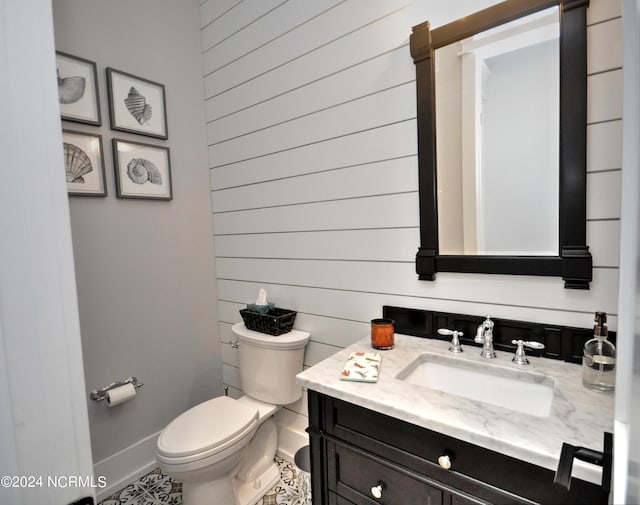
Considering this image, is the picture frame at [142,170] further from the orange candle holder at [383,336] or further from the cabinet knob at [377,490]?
the cabinet knob at [377,490]

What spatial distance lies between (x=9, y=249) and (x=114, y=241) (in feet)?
4.49

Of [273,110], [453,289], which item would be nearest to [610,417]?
[453,289]

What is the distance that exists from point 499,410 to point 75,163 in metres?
2.08

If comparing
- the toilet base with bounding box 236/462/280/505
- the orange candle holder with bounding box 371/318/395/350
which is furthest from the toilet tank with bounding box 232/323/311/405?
the orange candle holder with bounding box 371/318/395/350

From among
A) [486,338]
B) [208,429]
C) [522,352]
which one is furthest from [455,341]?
[208,429]

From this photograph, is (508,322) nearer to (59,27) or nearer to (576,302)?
(576,302)

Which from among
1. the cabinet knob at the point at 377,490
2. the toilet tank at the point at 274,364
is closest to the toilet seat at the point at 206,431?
the toilet tank at the point at 274,364

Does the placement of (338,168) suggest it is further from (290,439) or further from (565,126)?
(290,439)

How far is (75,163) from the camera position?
1649 millimetres

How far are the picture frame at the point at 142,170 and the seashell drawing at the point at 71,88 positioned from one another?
25cm

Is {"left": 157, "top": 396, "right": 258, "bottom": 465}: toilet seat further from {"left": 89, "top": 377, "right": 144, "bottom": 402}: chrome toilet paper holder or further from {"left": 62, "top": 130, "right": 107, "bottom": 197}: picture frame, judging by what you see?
{"left": 62, "top": 130, "right": 107, "bottom": 197}: picture frame

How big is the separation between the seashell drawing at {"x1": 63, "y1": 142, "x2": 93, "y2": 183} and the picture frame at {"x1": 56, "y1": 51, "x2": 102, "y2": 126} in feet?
0.48

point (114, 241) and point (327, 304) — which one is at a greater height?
point (114, 241)

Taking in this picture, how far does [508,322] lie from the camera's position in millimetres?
1174
